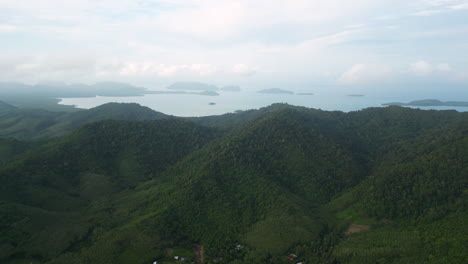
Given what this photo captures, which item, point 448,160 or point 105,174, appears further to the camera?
point 105,174

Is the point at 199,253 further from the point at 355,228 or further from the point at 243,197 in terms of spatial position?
the point at 355,228

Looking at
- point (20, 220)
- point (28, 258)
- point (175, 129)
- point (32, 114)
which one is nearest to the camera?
point (28, 258)

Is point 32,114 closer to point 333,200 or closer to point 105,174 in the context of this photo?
point 105,174

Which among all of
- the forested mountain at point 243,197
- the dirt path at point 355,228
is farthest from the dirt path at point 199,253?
the dirt path at point 355,228

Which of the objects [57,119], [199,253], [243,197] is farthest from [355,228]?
[57,119]

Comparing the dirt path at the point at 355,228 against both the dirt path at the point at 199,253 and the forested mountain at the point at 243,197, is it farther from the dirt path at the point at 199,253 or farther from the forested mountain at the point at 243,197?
the dirt path at the point at 199,253

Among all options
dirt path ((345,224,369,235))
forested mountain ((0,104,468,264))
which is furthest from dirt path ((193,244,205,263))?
dirt path ((345,224,369,235))

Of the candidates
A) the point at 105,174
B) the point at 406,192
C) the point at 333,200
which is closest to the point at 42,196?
the point at 105,174
